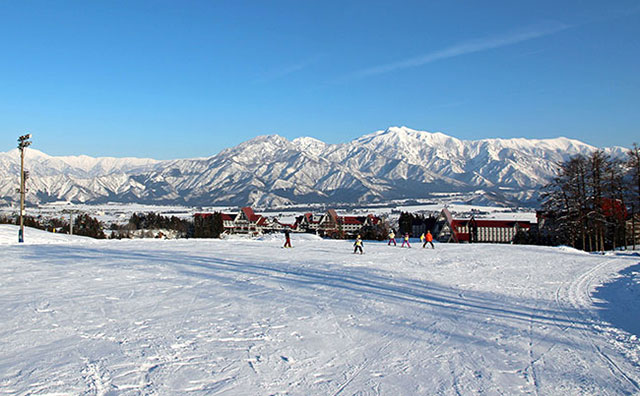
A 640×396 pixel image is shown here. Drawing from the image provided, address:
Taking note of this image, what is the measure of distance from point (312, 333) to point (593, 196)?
133ft

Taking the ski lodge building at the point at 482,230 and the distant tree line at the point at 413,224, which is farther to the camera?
the distant tree line at the point at 413,224

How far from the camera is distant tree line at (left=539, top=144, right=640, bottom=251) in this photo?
3972 centimetres

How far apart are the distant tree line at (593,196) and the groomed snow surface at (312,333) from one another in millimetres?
25613

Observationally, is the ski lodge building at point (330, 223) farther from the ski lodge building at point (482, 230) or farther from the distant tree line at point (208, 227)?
the distant tree line at point (208, 227)

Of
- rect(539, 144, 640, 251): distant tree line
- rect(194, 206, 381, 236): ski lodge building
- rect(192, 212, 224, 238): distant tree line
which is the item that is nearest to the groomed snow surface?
rect(539, 144, 640, 251): distant tree line

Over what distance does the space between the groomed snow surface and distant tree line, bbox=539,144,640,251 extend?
2561 centimetres

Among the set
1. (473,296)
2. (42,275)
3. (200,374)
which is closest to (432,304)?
(473,296)

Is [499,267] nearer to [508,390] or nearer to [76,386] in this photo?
[508,390]

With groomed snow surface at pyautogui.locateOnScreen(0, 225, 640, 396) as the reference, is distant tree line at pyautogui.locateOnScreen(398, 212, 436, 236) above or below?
above

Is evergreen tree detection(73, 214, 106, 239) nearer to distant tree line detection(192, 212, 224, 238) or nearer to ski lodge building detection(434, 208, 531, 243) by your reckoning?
distant tree line detection(192, 212, 224, 238)

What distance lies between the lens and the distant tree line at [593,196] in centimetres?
3972

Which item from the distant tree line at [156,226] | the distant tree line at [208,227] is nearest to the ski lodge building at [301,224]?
the distant tree line at [156,226]

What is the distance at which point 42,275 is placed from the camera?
662 inches

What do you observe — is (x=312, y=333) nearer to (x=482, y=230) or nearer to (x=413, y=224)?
(x=482, y=230)
